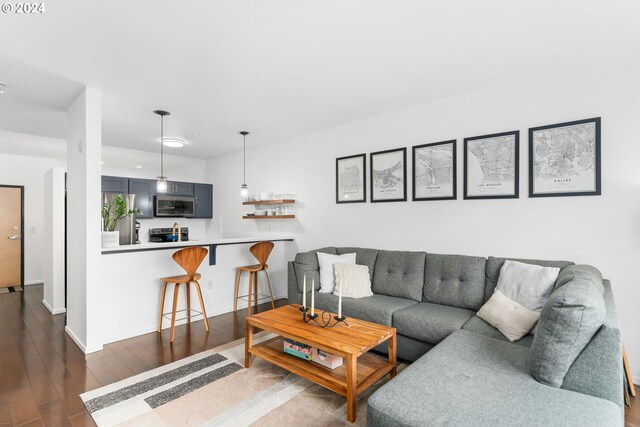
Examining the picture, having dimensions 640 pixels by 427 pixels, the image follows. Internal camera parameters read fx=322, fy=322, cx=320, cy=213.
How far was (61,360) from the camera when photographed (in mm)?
2836

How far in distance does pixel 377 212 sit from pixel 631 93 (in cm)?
244

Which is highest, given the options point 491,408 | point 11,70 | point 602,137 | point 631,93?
point 11,70

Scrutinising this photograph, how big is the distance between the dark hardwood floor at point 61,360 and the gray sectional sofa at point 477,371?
177cm

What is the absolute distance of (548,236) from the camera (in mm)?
2816

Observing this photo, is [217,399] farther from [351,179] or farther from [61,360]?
[351,179]

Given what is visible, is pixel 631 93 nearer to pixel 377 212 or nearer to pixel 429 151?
pixel 429 151

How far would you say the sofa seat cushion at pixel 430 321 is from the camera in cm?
250

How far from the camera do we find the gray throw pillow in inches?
57.8

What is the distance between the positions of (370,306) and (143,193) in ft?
17.2

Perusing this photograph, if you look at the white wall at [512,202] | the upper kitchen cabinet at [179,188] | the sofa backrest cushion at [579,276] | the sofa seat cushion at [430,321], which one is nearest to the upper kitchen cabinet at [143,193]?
the upper kitchen cabinet at [179,188]

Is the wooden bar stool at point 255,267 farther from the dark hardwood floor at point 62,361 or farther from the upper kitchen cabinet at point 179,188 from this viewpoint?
the upper kitchen cabinet at point 179,188

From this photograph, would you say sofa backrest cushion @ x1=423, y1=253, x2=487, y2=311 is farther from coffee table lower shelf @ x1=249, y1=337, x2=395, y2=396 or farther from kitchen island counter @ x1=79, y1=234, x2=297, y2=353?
kitchen island counter @ x1=79, y1=234, x2=297, y2=353

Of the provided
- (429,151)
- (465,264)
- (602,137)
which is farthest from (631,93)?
(465,264)

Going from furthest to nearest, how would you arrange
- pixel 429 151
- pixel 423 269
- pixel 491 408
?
pixel 429 151
pixel 423 269
pixel 491 408
